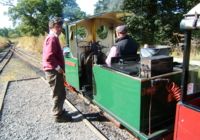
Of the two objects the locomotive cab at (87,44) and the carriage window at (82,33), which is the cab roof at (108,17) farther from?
the carriage window at (82,33)

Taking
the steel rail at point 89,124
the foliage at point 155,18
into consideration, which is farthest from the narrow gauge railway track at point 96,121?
the foliage at point 155,18

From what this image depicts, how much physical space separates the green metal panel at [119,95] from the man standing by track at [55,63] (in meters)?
0.80

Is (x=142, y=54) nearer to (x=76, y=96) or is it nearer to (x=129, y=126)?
(x=129, y=126)

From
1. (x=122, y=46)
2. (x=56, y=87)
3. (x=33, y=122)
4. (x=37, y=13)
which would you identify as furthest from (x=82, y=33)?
(x=37, y=13)

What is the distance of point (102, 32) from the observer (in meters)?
7.07

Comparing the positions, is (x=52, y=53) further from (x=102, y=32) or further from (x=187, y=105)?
(x=187, y=105)

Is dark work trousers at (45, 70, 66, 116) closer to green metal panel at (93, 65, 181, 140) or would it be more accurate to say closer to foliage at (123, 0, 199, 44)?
green metal panel at (93, 65, 181, 140)

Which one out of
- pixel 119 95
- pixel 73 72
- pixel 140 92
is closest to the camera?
pixel 140 92

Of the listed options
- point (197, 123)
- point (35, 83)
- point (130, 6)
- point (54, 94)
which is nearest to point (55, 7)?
point (130, 6)

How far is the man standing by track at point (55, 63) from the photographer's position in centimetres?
487

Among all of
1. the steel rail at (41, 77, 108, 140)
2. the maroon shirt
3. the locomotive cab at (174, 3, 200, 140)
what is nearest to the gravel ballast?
the steel rail at (41, 77, 108, 140)

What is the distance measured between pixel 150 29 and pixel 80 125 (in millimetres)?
14713

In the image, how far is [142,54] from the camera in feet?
13.1

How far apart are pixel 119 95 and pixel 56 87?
164 centimetres
